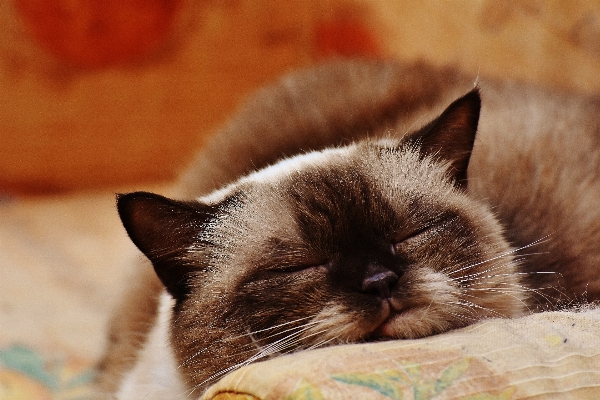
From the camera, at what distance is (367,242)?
113 cm

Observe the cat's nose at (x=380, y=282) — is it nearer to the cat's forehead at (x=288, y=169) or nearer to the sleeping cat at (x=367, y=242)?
the sleeping cat at (x=367, y=242)

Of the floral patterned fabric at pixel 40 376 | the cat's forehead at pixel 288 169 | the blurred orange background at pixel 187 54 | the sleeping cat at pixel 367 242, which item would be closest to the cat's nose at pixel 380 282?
the sleeping cat at pixel 367 242

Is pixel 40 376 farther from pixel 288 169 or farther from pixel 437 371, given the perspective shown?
pixel 437 371

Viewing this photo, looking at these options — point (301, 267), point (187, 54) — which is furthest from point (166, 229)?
point (187, 54)

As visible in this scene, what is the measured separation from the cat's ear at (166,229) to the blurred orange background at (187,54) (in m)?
1.32

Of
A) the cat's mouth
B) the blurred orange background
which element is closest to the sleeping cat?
the cat's mouth

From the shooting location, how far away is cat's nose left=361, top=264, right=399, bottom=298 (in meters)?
1.04

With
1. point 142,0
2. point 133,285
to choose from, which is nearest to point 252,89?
point 142,0

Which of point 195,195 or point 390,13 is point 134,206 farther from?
point 390,13

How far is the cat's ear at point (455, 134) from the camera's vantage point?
50.8 inches

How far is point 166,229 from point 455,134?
616mm

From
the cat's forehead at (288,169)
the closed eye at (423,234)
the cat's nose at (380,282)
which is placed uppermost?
the cat's forehead at (288,169)

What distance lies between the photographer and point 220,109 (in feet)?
8.89

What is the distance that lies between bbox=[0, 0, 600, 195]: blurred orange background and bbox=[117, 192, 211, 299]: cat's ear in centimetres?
132
